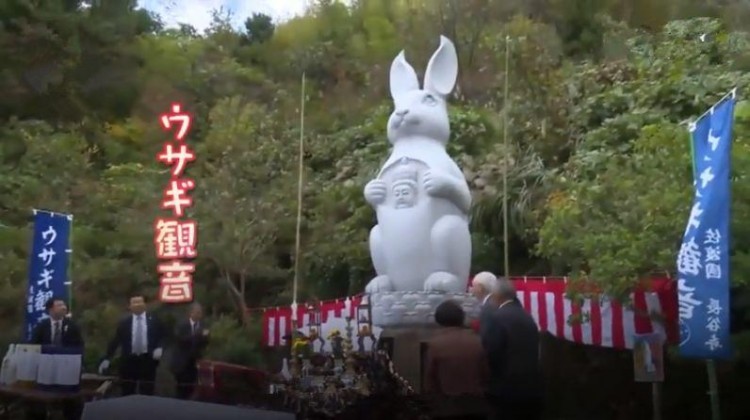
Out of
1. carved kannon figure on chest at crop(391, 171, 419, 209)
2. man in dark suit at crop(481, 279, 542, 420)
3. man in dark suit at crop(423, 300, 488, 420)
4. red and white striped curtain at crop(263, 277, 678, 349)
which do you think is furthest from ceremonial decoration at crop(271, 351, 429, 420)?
man in dark suit at crop(481, 279, 542, 420)

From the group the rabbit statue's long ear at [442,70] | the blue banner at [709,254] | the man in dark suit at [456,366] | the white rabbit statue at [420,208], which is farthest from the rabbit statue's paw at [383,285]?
the blue banner at [709,254]

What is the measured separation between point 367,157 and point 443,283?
6444 mm

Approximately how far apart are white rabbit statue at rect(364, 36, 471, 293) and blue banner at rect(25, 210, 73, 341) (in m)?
3.36

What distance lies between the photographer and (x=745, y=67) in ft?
40.8

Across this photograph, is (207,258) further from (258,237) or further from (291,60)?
(291,60)

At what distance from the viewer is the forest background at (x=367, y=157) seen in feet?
26.6

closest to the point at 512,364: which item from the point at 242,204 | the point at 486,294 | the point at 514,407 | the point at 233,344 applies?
the point at 514,407

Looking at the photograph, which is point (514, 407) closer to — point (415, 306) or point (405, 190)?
point (415, 306)

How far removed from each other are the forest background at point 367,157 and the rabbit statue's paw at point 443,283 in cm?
87


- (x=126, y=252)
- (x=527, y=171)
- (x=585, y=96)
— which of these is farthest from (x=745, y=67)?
(x=126, y=252)

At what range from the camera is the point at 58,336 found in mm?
8711

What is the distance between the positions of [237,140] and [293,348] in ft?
17.5

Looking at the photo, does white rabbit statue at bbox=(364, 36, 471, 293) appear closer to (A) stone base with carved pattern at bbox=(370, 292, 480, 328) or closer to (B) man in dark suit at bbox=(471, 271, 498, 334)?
(A) stone base with carved pattern at bbox=(370, 292, 480, 328)

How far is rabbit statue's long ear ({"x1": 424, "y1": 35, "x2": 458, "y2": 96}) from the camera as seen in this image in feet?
32.2
